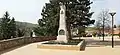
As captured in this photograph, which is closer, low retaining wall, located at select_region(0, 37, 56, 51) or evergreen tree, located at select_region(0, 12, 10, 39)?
low retaining wall, located at select_region(0, 37, 56, 51)

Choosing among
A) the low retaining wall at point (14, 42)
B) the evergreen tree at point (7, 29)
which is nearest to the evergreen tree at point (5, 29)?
the evergreen tree at point (7, 29)

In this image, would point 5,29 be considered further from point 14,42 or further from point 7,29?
point 14,42

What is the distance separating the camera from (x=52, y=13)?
37.9m

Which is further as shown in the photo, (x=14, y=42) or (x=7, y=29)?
(x=7, y=29)

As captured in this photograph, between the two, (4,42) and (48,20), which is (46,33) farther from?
(4,42)

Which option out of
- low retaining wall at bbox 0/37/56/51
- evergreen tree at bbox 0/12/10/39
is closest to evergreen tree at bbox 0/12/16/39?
evergreen tree at bbox 0/12/10/39

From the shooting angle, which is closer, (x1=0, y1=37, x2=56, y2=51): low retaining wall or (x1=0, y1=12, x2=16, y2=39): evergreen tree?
(x1=0, y1=37, x2=56, y2=51): low retaining wall

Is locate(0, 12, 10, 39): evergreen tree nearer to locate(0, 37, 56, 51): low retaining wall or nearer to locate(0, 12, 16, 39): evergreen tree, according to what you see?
locate(0, 12, 16, 39): evergreen tree

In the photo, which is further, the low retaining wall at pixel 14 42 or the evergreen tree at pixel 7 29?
the evergreen tree at pixel 7 29

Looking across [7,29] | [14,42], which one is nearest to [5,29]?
[7,29]

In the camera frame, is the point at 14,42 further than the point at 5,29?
No

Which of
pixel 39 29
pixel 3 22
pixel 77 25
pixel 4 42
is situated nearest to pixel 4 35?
pixel 3 22

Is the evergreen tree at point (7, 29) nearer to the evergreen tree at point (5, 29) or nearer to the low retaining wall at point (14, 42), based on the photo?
the evergreen tree at point (5, 29)

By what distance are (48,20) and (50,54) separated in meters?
22.4
